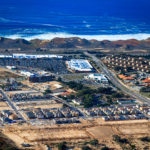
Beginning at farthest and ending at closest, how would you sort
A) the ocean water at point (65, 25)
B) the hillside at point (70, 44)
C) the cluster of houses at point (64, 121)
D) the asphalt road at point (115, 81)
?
the ocean water at point (65, 25)
the hillside at point (70, 44)
the asphalt road at point (115, 81)
the cluster of houses at point (64, 121)

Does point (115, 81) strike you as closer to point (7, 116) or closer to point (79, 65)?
point (79, 65)

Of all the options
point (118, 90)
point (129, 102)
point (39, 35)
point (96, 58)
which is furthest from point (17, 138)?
point (39, 35)

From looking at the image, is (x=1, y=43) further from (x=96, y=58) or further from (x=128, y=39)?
(x=128, y=39)

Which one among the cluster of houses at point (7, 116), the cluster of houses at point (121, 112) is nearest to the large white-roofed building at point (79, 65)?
the cluster of houses at point (121, 112)

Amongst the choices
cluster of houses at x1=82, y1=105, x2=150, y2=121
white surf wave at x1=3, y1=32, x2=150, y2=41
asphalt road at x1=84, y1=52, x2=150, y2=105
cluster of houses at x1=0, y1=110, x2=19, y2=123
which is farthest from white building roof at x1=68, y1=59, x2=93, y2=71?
white surf wave at x1=3, y1=32, x2=150, y2=41

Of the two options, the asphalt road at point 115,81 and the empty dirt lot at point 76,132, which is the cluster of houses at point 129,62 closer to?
the asphalt road at point 115,81
